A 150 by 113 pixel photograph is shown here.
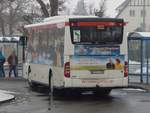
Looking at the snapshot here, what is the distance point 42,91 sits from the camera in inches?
1069

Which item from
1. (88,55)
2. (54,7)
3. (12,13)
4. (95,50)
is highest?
(12,13)

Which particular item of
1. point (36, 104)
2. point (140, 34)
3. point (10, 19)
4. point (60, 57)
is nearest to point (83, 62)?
point (60, 57)

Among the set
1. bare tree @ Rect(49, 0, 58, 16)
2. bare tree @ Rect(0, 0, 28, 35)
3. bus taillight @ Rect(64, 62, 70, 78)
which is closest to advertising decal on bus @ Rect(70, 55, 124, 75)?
bus taillight @ Rect(64, 62, 70, 78)

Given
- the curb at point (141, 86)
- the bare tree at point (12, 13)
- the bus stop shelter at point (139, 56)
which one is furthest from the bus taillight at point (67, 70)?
the bare tree at point (12, 13)

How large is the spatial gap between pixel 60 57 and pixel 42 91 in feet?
15.6

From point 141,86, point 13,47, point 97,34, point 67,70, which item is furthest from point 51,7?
point 67,70

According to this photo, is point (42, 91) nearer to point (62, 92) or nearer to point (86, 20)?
point (62, 92)

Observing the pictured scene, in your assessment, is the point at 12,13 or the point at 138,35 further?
the point at 12,13

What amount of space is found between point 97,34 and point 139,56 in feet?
29.7

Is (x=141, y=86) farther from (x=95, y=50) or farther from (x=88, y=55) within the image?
(x=88, y=55)

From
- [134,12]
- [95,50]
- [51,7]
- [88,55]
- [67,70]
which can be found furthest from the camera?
[134,12]

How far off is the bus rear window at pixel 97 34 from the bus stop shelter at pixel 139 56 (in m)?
7.24

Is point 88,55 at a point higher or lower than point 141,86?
higher

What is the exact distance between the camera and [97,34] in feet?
74.5
